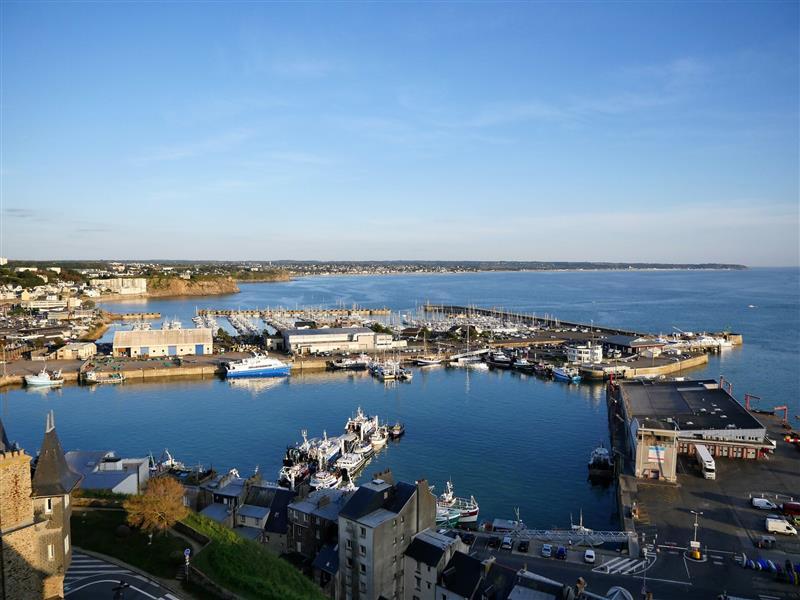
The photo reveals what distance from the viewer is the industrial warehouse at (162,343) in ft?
124

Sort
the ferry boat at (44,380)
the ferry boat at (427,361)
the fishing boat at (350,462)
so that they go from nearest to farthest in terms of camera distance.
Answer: the fishing boat at (350,462) → the ferry boat at (44,380) → the ferry boat at (427,361)

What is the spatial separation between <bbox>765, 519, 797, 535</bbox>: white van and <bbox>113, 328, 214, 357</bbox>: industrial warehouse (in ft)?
108

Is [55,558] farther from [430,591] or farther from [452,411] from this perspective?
[452,411]

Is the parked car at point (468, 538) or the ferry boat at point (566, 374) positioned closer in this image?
the parked car at point (468, 538)

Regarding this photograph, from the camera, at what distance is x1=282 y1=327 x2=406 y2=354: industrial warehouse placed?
131ft

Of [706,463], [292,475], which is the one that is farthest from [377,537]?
[706,463]

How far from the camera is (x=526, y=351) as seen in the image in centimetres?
4038

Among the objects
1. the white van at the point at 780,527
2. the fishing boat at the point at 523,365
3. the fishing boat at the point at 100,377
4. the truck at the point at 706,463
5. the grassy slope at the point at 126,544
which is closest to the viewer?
the grassy slope at the point at 126,544

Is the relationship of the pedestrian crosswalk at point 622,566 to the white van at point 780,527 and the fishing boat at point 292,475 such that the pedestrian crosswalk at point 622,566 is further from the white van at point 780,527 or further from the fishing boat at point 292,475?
the fishing boat at point 292,475

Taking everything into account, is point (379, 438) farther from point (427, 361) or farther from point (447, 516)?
point (427, 361)

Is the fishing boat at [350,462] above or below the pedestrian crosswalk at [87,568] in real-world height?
below

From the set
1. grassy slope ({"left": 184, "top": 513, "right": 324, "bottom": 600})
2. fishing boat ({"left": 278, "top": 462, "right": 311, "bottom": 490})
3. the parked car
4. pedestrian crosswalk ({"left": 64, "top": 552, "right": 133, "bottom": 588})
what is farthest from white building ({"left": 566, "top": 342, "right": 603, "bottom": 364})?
pedestrian crosswalk ({"left": 64, "top": 552, "right": 133, "bottom": 588})

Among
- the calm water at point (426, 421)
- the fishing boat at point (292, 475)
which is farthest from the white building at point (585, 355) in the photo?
the fishing boat at point (292, 475)

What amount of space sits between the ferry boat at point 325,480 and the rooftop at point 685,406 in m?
9.26
